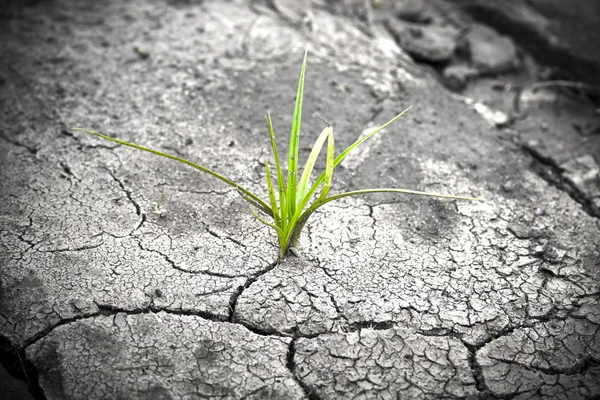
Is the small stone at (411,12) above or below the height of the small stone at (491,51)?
above

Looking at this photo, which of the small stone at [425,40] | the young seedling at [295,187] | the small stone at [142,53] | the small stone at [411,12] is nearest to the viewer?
the young seedling at [295,187]

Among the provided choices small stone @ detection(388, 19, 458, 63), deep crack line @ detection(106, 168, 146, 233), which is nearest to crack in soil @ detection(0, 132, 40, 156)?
deep crack line @ detection(106, 168, 146, 233)

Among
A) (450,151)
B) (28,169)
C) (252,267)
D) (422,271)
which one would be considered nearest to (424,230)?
(422,271)

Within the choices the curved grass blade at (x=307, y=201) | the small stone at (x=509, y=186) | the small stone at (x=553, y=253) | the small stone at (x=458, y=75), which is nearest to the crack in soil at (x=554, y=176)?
the small stone at (x=509, y=186)

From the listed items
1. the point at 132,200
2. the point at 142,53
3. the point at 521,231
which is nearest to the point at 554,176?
the point at 521,231

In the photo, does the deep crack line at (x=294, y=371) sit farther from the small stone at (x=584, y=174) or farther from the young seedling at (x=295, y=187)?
the small stone at (x=584, y=174)

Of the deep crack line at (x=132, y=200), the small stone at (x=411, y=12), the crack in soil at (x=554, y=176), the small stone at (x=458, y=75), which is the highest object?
the small stone at (x=411, y=12)

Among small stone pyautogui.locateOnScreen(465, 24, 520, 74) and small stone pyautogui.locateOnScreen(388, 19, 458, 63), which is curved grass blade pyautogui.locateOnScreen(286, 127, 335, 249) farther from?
small stone pyautogui.locateOnScreen(465, 24, 520, 74)

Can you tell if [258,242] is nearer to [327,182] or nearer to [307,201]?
[307,201]
